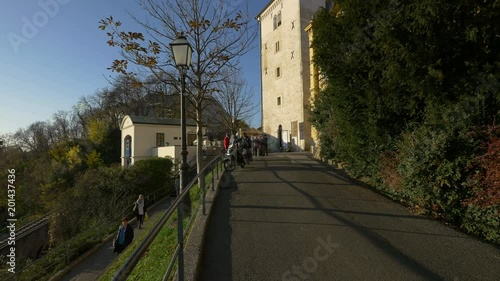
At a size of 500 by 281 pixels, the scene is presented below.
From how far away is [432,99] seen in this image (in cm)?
632

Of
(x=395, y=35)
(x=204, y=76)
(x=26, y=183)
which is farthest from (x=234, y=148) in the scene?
(x=26, y=183)

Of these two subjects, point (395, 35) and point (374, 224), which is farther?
point (395, 35)

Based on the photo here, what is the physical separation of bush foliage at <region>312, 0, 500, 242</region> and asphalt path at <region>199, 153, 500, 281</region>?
649 millimetres

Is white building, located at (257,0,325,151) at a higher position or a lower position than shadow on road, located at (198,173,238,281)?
higher

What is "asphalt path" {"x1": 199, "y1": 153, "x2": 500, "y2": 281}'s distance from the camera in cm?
392

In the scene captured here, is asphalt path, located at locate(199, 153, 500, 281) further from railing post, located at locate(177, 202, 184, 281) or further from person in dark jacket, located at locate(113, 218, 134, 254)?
person in dark jacket, located at locate(113, 218, 134, 254)

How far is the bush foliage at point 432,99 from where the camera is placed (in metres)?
5.23

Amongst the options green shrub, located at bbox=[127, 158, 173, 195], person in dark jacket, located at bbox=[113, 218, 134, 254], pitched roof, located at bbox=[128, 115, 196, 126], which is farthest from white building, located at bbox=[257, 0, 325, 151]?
person in dark jacket, located at bbox=[113, 218, 134, 254]

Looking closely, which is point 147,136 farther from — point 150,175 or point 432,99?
point 432,99

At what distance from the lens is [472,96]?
222 inches

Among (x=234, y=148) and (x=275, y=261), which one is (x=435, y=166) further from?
(x=234, y=148)

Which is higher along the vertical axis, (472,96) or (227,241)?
(472,96)

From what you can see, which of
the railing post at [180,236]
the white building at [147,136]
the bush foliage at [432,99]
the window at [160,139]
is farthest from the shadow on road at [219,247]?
the window at [160,139]

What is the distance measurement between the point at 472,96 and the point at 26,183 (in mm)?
36044
